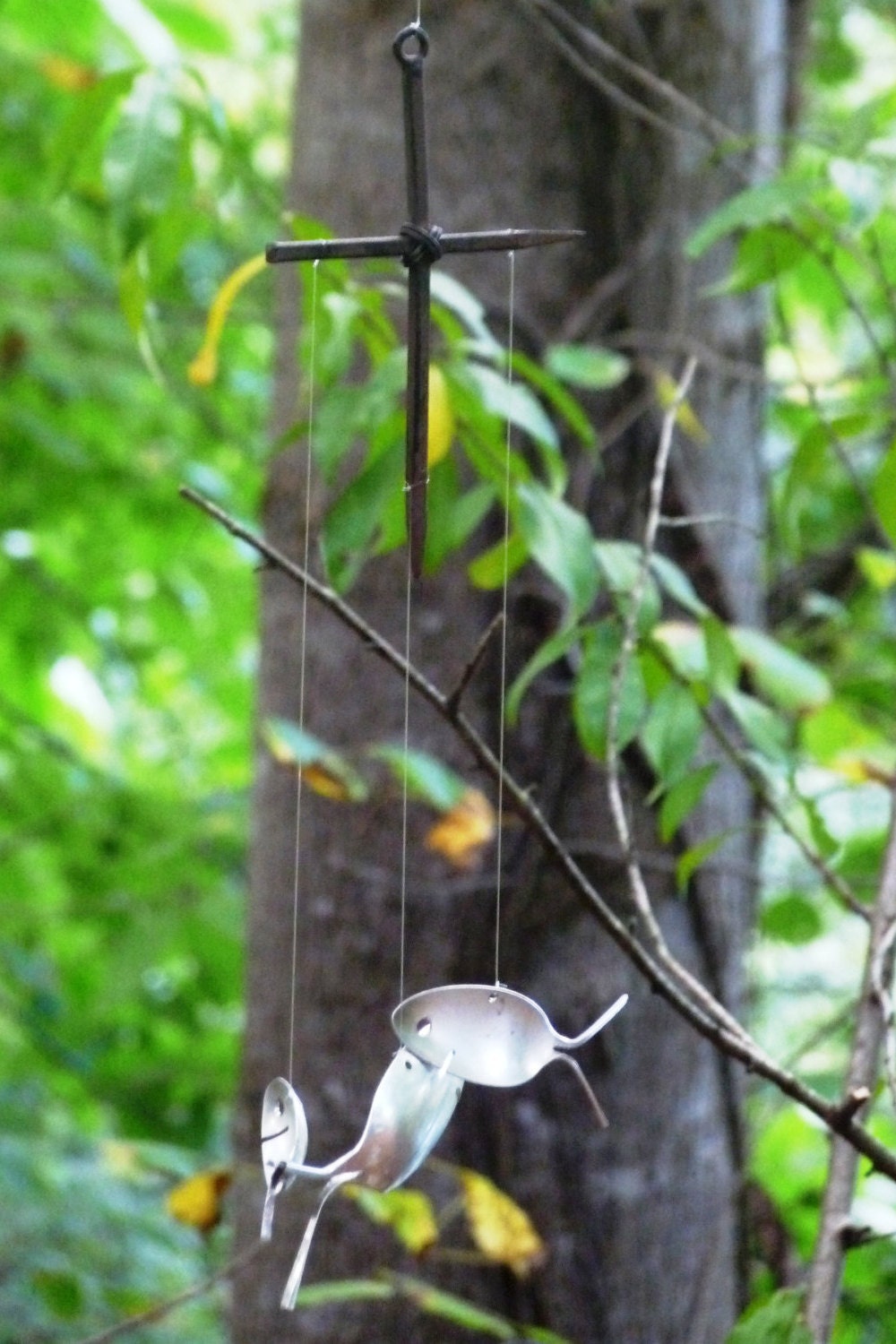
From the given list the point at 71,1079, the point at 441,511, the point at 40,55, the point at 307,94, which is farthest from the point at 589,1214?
the point at 40,55

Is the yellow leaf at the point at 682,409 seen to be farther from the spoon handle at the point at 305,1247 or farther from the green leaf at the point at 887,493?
the spoon handle at the point at 305,1247

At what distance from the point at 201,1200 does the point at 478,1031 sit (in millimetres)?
817

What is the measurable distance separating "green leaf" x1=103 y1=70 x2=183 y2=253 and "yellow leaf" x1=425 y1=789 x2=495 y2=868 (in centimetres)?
62

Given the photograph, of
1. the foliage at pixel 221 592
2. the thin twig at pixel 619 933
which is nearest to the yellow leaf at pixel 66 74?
the foliage at pixel 221 592

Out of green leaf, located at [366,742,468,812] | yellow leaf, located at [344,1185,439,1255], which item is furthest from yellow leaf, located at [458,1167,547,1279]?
green leaf, located at [366,742,468,812]

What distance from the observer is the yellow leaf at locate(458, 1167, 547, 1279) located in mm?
1454

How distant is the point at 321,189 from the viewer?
69.2 inches

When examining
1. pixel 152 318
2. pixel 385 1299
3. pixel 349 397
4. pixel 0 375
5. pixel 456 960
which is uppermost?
pixel 0 375

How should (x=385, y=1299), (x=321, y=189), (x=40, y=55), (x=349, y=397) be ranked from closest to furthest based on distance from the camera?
(x=349, y=397) → (x=385, y=1299) → (x=321, y=189) → (x=40, y=55)

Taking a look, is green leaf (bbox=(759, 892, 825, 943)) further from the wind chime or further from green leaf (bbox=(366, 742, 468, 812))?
the wind chime

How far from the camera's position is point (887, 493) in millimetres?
898

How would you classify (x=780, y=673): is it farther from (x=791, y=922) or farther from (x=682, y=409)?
(x=682, y=409)

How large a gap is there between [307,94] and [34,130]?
0.90m

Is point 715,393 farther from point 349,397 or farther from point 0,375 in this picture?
point 0,375
